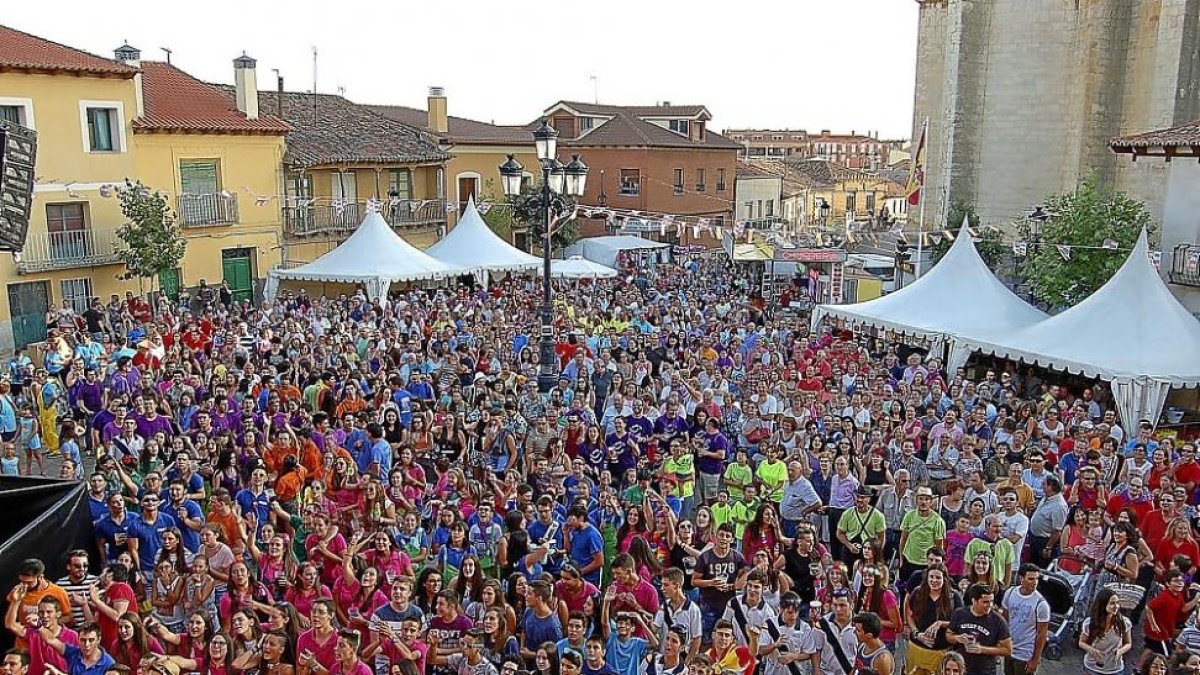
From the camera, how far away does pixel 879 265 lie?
26250 mm

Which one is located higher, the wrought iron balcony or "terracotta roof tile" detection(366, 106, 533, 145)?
"terracotta roof tile" detection(366, 106, 533, 145)

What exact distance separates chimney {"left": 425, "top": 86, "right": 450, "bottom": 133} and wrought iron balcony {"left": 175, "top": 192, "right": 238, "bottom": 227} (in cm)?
1206

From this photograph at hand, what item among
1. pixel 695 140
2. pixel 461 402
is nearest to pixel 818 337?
pixel 461 402

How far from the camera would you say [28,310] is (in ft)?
70.5

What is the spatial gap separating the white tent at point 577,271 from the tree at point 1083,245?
33.2 feet

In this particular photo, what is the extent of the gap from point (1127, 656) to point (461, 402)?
7.12 metres

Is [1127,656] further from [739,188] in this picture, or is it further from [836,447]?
[739,188]

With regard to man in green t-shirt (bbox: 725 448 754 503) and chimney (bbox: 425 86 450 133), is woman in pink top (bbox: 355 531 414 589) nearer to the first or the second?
man in green t-shirt (bbox: 725 448 754 503)

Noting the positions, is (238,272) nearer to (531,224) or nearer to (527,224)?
(531,224)

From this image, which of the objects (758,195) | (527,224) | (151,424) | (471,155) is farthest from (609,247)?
(151,424)

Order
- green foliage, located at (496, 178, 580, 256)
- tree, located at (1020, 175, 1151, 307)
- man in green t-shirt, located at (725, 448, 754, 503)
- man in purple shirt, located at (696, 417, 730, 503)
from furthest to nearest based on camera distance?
green foliage, located at (496, 178, 580, 256), tree, located at (1020, 175, 1151, 307), man in purple shirt, located at (696, 417, 730, 503), man in green t-shirt, located at (725, 448, 754, 503)

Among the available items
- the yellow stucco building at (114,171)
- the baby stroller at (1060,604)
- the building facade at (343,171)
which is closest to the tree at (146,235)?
the yellow stucco building at (114,171)

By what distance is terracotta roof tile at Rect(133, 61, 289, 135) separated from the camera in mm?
24734

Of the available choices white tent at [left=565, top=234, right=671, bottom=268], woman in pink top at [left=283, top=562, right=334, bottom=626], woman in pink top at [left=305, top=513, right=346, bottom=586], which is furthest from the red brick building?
woman in pink top at [left=283, top=562, right=334, bottom=626]
